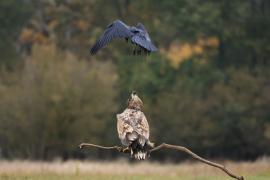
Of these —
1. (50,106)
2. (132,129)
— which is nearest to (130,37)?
(132,129)

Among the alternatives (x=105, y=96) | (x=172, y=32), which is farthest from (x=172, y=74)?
(x=105, y=96)

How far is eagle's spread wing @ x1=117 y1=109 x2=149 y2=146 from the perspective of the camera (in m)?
11.7

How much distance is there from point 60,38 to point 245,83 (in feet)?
49.8

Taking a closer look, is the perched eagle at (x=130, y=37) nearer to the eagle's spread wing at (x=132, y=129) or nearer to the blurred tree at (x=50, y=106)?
the eagle's spread wing at (x=132, y=129)

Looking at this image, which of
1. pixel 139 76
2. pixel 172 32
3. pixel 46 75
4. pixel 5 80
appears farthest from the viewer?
pixel 172 32

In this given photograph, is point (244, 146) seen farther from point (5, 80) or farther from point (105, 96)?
point (5, 80)

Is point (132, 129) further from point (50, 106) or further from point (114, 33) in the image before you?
point (50, 106)

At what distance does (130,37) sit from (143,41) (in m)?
0.41

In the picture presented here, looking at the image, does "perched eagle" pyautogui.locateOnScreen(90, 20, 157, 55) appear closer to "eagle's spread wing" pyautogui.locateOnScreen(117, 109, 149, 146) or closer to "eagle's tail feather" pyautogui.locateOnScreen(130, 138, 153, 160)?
"eagle's spread wing" pyautogui.locateOnScreen(117, 109, 149, 146)

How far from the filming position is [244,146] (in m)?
46.2

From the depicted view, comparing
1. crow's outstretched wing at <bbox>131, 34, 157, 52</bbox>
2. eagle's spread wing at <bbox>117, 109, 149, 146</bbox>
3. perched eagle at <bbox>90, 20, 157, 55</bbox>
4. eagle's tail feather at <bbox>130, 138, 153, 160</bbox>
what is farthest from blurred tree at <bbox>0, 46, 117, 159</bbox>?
eagle's tail feather at <bbox>130, 138, 153, 160</bbox>

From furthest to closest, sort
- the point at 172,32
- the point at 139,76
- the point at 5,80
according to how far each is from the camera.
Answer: the point at 172,32 → the point at 139,76 → the point at 5,80

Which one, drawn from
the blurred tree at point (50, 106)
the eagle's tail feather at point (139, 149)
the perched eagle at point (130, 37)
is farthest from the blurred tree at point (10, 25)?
the eagle's tail feather at point (139, 149)

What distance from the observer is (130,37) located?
1480cm
